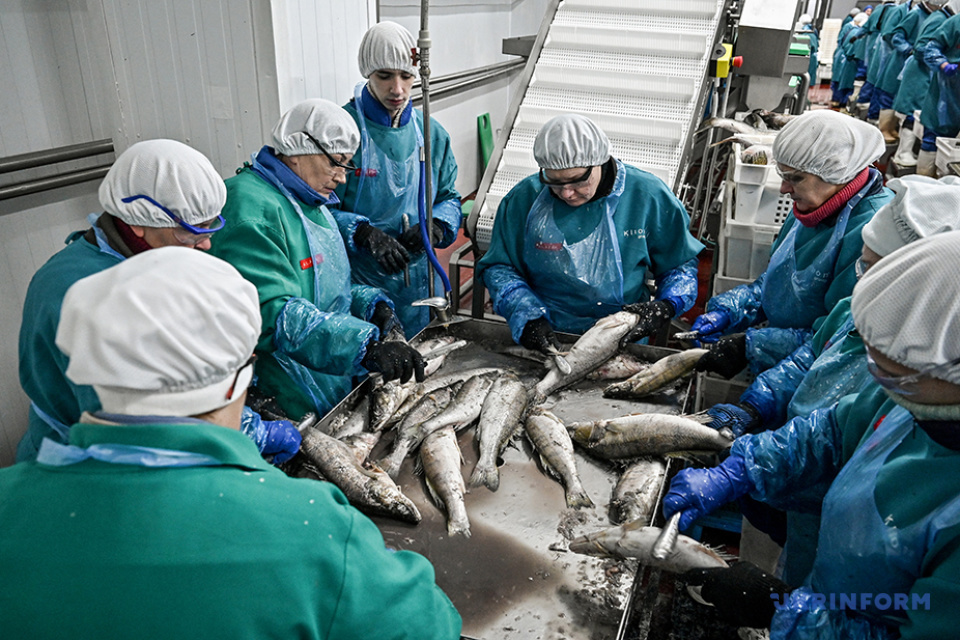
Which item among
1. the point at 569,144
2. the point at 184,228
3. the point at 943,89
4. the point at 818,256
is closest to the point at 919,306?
the point at 818,256

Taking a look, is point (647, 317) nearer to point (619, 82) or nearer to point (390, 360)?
point (390, 360)

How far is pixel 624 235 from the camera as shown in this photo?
352 centimetres

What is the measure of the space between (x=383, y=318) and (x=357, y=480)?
120 cm

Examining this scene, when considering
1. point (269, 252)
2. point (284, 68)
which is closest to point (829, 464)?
point (269, 252)

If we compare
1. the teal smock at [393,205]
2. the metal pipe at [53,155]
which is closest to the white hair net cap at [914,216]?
the teal smock at [393,205]

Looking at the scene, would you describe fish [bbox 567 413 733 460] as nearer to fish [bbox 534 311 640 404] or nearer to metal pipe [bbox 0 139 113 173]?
fish [bbox 534 311 640 404]

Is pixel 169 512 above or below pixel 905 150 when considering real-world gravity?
above

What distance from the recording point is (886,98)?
40.4 feet

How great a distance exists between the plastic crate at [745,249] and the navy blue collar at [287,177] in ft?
8.71

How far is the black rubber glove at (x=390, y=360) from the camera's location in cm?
272

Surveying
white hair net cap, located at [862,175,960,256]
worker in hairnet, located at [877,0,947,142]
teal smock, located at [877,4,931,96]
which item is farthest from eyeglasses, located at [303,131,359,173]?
teal smock, located at [877,4,931,96]

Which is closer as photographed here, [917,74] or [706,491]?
[706,491]

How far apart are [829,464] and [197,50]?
376cm

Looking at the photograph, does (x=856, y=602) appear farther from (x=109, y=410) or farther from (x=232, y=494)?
(x=109, y=410)
